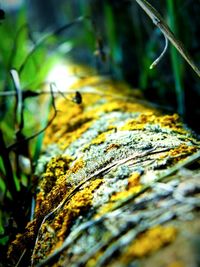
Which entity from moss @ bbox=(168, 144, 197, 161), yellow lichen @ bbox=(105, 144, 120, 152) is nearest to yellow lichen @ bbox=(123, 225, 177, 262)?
moss @ bbox=(168, 144, 197, 161)

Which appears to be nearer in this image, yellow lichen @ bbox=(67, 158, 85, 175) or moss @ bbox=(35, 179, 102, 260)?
moss @ bbox=(35, 179, 102, 260)

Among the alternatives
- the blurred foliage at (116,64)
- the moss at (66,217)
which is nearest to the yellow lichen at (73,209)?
the moss at (66,217)

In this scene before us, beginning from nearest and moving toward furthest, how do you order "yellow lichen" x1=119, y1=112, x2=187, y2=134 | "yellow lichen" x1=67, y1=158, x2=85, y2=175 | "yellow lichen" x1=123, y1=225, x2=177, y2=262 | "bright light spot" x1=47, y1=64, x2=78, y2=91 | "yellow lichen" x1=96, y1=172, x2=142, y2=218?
"yellow lichen" x1=123, y1=225, x2=177, y2=262 < "yellow lichen" x1=96, y1=172, x2=142, y2=218 < "yellow lichen" x1=67, y1=158, x2=85, y2=175 < "yellow lichen" x1=119, y1=112, x2=187, y2=134 < "bright light spot" x1=47, y1=64, x2=78, y2=91

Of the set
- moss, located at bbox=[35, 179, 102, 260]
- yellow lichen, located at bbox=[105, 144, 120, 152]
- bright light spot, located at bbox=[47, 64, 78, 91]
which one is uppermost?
bright light spot, located at bbox=[47, 64, 78, 91]

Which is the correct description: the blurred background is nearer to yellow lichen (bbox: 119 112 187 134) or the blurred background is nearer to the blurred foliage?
the blurred foliage

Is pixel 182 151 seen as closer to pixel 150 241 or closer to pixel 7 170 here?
pixel 150 241

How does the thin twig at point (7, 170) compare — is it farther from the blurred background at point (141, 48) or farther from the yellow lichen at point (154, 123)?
the blurred background at point (141, 48)

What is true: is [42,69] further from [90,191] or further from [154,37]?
[90,191]

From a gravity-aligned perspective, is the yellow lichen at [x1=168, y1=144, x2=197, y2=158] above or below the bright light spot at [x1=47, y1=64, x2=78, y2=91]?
below
